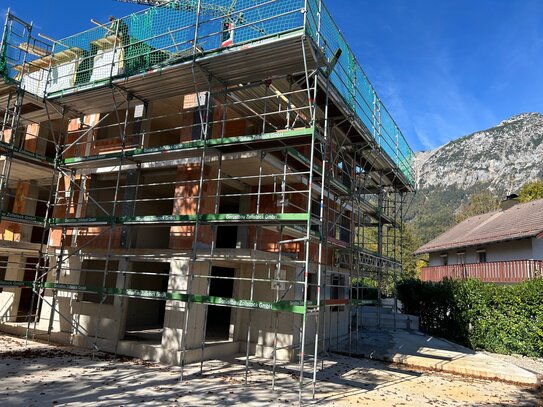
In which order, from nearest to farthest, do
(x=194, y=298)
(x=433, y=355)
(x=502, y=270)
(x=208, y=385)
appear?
(x=208, y=385), (x=194, y=298), (x=433, y=355), (x=502, y=270)

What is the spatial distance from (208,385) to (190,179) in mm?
5649

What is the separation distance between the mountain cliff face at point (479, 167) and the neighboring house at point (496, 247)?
68211mm

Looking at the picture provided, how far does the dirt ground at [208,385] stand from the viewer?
7.23 meters

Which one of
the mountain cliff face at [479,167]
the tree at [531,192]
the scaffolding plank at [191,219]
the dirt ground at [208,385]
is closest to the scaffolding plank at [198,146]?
the scaffolding plank at [191,219]

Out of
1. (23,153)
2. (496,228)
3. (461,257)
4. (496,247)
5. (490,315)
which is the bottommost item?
(490,315)

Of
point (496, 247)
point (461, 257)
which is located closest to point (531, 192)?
point (461, 257)

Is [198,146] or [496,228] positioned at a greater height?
[496,228]

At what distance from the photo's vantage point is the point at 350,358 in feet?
41.5

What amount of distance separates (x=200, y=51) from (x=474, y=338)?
14.3m

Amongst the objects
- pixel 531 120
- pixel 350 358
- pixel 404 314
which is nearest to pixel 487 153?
pixel 531 120

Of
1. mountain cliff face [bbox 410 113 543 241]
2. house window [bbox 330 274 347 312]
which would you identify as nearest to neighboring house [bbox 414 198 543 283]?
house window [bbox 330 274 347 312]

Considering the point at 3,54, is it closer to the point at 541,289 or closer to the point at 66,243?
the point at 66,243

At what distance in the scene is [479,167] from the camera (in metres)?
128

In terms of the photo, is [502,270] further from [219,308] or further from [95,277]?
[95,277]
